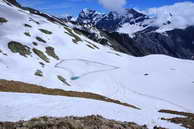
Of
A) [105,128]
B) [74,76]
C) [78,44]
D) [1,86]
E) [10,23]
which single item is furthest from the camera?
[78,44]

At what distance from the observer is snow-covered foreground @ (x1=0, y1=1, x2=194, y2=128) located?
75.6 feet

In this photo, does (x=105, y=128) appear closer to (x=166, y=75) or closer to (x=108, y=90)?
(x=108, y=90)

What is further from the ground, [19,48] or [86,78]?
[19,48]

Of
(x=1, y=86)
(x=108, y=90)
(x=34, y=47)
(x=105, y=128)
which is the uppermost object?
(x=34, y=47)

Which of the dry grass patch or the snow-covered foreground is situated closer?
the snow-covered foreground

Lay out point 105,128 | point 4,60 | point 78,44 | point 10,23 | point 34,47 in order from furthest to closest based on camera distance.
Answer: point 78,44, point 10,23, point 34,47, point 4,60, point 105,128

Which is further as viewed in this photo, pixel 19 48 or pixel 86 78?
pixel 19 48

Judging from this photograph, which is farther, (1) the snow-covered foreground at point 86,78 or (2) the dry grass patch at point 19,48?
(2) the dry grass patch at point 19,48

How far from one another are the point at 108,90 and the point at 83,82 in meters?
8.11

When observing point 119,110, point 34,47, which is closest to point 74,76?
point 34,47

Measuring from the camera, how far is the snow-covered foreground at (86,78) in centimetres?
2303

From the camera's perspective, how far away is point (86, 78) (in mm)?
75375

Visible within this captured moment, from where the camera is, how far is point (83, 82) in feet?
233

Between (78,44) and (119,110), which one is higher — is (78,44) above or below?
above
